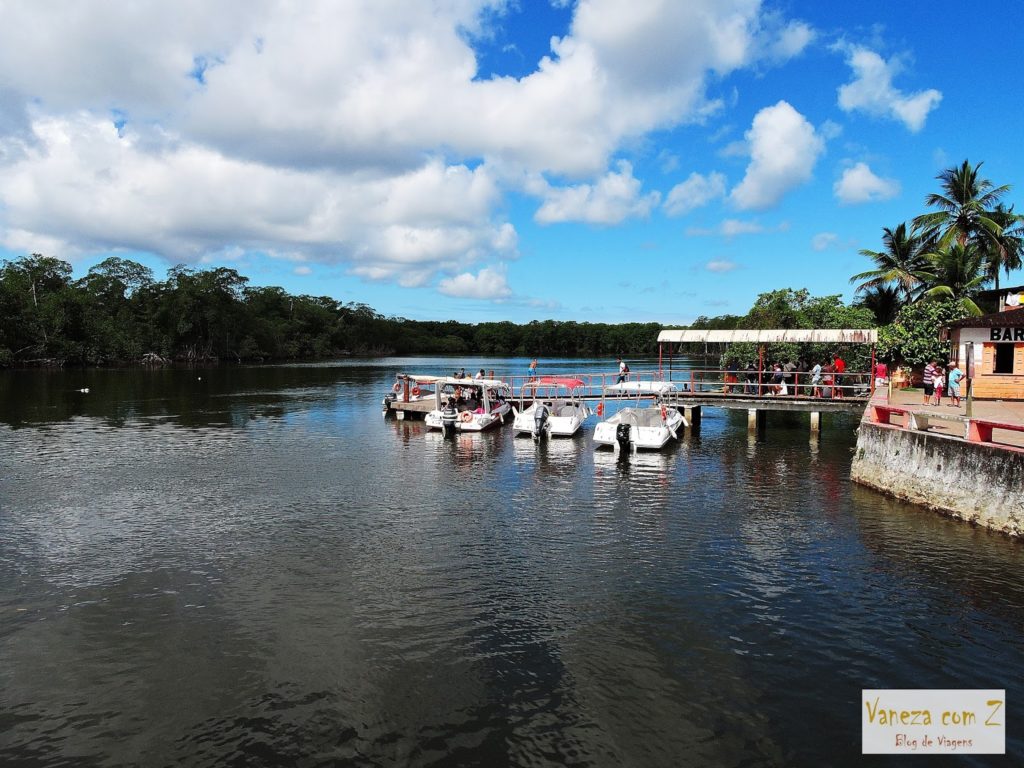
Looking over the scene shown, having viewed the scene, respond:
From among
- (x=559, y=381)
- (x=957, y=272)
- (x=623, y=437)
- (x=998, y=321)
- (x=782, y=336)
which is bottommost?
(x=623, y=437)

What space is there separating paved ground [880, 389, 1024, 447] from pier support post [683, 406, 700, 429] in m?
8.79

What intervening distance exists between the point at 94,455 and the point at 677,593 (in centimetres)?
2522

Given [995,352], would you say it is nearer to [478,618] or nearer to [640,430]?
[640,430]

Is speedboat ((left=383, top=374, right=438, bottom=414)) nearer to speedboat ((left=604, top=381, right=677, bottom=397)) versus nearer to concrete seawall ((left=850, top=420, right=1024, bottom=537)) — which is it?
speedboat ((left=604, top=381, right=677, bottom=397))

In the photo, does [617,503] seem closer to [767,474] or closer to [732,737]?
[767,474]

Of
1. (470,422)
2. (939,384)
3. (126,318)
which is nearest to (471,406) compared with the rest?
(470,422)

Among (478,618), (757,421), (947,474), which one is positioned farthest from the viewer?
(757,421)

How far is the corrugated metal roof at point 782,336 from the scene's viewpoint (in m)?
30.8

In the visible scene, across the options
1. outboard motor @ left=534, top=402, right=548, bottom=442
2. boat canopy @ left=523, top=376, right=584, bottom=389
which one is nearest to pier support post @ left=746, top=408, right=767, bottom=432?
boat canopy @ left=523, top=376, right=584, bottom=389

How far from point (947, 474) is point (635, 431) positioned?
41.2 feet

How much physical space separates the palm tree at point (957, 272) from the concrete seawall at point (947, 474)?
79.4ft

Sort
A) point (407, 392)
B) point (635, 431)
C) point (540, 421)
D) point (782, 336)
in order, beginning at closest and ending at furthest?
point (635, 431), point (540, 421), point (782, 336), point (407, 392)

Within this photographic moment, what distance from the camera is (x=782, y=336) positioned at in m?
32.5

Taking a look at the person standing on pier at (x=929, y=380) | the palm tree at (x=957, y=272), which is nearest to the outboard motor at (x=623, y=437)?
the person standing on pier at (x=929, y=380)
